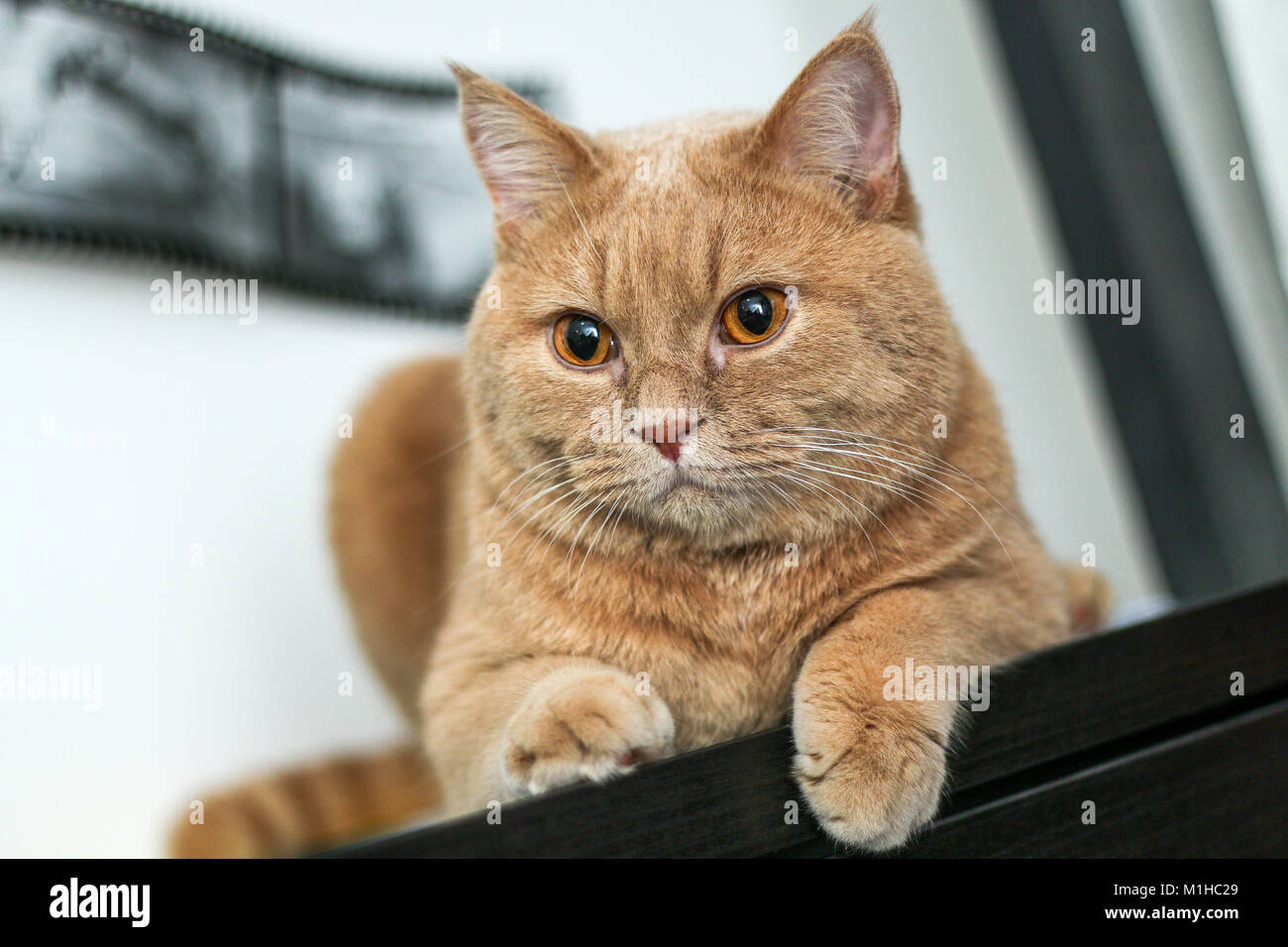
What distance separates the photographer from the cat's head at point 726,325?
940mm

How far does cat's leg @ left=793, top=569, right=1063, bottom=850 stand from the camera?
85 centimetres

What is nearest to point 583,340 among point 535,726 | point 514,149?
point 514,149

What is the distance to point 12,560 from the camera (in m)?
1.38

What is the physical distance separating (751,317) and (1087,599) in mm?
867

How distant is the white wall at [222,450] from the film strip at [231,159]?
6 centimetres

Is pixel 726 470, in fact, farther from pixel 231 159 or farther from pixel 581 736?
pixel 231 159

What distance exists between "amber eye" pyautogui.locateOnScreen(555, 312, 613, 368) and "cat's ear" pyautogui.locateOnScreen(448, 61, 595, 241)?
0.59 feet

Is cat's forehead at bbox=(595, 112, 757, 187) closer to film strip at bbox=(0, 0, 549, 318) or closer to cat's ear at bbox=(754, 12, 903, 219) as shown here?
cat's ear at bbox=(754, 12, 903, 219)

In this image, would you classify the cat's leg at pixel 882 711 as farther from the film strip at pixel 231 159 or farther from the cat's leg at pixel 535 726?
the film strip at pixel 231 159

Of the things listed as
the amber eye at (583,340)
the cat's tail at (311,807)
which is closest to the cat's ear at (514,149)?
the amber eye at (583,340)

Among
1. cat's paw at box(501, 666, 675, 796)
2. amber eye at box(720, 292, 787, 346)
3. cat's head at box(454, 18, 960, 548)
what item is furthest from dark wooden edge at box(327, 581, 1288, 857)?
amber eye at box(720, 292, 787, 346)

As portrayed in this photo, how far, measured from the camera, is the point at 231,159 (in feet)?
5.26

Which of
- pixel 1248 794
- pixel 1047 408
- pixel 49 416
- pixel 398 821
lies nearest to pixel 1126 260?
pixel 1047 408

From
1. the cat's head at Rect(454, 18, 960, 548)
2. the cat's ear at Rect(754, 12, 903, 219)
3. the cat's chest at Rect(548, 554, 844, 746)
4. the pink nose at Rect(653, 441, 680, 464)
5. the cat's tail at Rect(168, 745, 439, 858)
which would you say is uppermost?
the cat's ear at Rect(754, 12, 903, 219)
